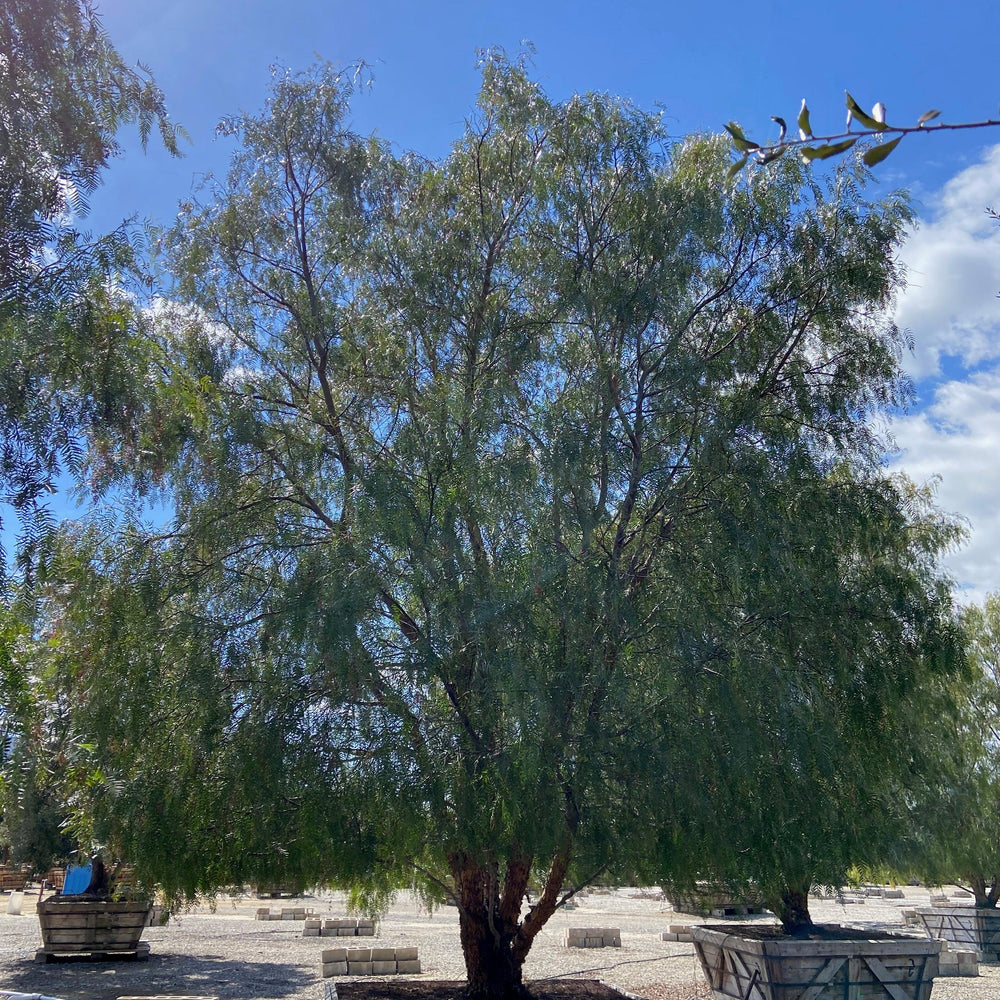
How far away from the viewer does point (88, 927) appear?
1402 centimetres

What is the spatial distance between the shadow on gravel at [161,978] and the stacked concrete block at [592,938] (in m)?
5.27

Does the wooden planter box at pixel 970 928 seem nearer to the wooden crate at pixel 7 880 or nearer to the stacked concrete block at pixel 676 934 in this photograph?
the stacked concrete block at pixel 676 934

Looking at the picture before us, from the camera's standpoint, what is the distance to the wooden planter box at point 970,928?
55.4 feet

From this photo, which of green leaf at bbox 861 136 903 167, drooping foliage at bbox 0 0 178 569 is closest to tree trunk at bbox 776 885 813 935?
drooping foliage at bbox 0 0 178 569

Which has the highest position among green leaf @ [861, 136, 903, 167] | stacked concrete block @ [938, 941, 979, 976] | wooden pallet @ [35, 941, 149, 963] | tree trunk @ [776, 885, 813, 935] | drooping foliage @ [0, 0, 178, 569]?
drooping foliage @ [0, 0, 178, 569]

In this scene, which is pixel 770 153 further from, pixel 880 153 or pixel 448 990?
pixel 448 990

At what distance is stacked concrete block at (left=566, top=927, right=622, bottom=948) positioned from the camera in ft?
55.8

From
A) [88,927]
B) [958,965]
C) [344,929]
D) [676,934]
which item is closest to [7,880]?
[344,929]

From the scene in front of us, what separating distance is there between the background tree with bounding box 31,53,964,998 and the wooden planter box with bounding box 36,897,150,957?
7.68 metres

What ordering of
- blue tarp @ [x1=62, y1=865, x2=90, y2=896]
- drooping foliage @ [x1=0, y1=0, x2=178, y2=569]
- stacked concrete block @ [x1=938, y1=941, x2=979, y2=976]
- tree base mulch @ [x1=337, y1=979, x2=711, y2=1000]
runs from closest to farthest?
drooping foliage @ [x1=0, y1=0, x2=178, y2=569]
tree base mulch @ [x1=337, y1=979, x2=711, y2=1000]
stacked concrete block @ [x1=938, y1=941, x2=979, y2=976]
blue tarp @ [x1=62, y1=865, x2=90, y2=896]

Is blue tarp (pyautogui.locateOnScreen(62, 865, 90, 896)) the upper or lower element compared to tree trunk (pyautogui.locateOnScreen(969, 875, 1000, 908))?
upper

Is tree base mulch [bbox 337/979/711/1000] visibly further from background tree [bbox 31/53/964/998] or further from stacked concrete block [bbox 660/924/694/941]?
stacked concrete block [bbox 660/924/694/941]

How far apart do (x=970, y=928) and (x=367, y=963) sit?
36.2 feet

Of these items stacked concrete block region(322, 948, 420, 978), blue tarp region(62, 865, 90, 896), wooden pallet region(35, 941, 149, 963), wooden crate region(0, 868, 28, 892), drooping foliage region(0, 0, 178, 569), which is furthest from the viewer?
wooden crate region(0, 868, 28, 892)
